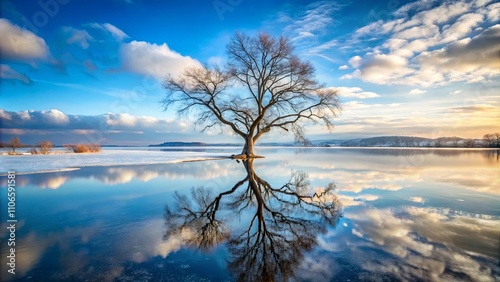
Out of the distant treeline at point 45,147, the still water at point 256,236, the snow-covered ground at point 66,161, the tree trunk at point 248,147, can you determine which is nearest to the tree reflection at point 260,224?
the still water at point 256,236

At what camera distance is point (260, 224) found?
529cm

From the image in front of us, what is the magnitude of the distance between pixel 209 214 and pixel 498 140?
13627cm

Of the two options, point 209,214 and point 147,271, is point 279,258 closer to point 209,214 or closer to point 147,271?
point 147,271

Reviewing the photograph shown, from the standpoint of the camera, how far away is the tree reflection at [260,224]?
357 centimetres

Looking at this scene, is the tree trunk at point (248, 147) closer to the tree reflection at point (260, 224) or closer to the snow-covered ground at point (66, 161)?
the snow-covered ground at point (66, 161)

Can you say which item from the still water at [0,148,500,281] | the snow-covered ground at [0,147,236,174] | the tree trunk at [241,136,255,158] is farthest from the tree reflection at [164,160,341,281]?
the tree trunk at [241,136,255,158]

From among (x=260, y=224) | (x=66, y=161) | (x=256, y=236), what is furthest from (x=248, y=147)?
(x=256, y=236)

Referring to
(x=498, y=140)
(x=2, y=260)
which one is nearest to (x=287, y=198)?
(x=2, y=260)

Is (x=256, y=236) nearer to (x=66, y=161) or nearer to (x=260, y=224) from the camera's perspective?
(x=260, y=224)

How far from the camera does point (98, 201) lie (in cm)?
764

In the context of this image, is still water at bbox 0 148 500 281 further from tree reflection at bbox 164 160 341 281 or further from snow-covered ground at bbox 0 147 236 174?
snow-covered ground at bbox 0 147 236 174

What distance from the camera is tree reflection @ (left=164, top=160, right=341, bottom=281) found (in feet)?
11.7

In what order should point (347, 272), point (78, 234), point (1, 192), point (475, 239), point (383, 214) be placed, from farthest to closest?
point (1, 192) < point (383, 214) < point (78, 234) < point (475, 239) < point (347, 272)

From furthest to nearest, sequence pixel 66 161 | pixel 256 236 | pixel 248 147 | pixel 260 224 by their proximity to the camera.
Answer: pixel 248 147
pixel 66 161
pixel 260 224
pixel 256 236
